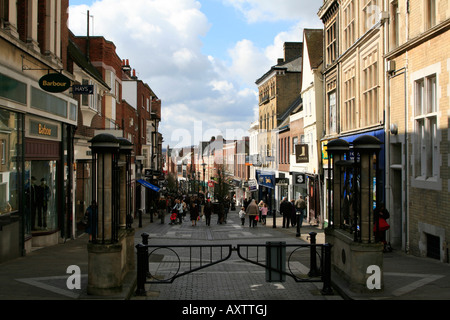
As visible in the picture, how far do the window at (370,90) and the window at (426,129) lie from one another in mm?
4715

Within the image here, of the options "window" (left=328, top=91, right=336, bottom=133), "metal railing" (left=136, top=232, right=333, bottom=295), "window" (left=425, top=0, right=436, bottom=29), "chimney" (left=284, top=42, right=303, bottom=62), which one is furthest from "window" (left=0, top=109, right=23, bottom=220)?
"chimney" (left=284, top=42, right=303, bottom=62)

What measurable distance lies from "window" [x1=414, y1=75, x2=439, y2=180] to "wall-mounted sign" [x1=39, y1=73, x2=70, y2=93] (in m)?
10.5

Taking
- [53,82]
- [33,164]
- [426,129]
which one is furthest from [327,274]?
Result: [33,164]

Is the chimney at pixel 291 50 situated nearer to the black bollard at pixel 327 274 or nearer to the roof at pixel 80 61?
the roof at pixel 80 61

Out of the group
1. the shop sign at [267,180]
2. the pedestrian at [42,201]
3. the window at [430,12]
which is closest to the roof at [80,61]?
the pedestrian at [42,201]

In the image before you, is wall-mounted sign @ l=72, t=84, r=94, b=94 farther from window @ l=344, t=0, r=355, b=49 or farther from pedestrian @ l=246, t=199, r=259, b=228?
pedestrian @ l=246, t=199, r=259, b=228

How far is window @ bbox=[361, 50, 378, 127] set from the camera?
2059 cm

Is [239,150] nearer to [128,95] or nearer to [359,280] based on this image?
[128,95]

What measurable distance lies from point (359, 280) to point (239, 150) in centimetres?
7299

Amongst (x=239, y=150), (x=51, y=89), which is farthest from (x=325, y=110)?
(x=239, y=150)

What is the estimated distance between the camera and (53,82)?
1496 cm

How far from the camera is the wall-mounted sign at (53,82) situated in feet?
48.9

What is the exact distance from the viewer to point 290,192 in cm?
4203

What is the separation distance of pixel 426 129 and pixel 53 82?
36.2 feet
